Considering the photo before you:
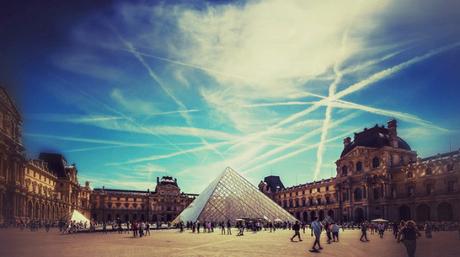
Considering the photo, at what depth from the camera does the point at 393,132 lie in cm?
5381

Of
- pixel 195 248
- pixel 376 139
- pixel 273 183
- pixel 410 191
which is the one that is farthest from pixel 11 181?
pixel 273 183

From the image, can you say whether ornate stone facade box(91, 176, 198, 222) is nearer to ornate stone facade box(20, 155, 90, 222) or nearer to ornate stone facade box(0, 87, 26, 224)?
ornate stone facade box(20, 155, 90, 222)

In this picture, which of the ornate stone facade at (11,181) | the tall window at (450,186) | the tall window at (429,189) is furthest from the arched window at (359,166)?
the ornate stone facade at (11,181)

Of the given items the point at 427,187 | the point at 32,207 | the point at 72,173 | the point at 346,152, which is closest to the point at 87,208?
the point at 72,173

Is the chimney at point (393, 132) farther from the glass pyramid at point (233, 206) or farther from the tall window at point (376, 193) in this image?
the glass pyramid at point (233, 206)

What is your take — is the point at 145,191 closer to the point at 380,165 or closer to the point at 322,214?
the point at 322,214

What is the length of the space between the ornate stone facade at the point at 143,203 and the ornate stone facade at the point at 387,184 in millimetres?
38280

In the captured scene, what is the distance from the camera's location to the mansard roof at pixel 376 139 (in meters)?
54.0

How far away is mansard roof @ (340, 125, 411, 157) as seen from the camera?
54.0 metres

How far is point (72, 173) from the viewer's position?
7188 cm

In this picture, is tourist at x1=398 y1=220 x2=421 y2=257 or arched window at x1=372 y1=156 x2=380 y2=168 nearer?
tourist at x1=398 y1=220 x2=421 y2=257

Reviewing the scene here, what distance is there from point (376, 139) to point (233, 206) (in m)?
23.5

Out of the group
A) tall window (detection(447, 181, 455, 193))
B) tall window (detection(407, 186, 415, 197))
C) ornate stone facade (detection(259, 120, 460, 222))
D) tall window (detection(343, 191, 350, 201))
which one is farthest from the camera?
tall window (detection(343, 191, 350, 201))

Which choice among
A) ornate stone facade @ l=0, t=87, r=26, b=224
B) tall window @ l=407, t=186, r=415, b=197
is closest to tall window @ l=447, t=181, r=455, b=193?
tall window @ l=407, t=186, r=415, b=197
